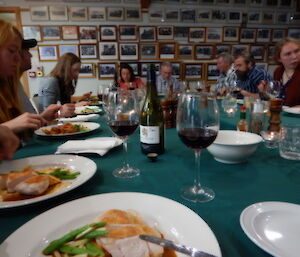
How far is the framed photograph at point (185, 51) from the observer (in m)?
4.21

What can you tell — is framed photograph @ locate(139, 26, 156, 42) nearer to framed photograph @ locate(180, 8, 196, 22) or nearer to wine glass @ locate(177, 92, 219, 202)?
framed photograph @ locate(180, 8, 196, 22)

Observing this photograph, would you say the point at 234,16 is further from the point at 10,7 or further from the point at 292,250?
the point at 292,250

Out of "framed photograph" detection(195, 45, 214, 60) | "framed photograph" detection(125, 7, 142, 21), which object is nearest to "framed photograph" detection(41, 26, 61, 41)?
"framed photograph" detection(125, 7, 142, 21)

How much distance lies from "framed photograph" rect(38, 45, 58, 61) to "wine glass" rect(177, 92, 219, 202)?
3919 mm

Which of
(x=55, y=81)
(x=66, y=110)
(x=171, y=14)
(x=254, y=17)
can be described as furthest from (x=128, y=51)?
(x=66, y=110)

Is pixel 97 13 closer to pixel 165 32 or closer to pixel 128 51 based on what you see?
pixel 128 51

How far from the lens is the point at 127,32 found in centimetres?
400

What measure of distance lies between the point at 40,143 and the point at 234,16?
4.26m

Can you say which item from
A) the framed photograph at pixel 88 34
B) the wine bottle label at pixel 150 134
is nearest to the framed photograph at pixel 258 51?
the framed photograph at pixel 88 34

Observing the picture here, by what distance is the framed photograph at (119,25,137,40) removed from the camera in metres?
3.98

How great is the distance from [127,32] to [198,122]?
3806 millimetres

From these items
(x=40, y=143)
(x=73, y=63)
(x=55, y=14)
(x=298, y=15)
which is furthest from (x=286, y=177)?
(x=298, y=15)

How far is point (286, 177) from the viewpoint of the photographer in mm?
673

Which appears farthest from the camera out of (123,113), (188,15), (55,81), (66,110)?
(188,15)
